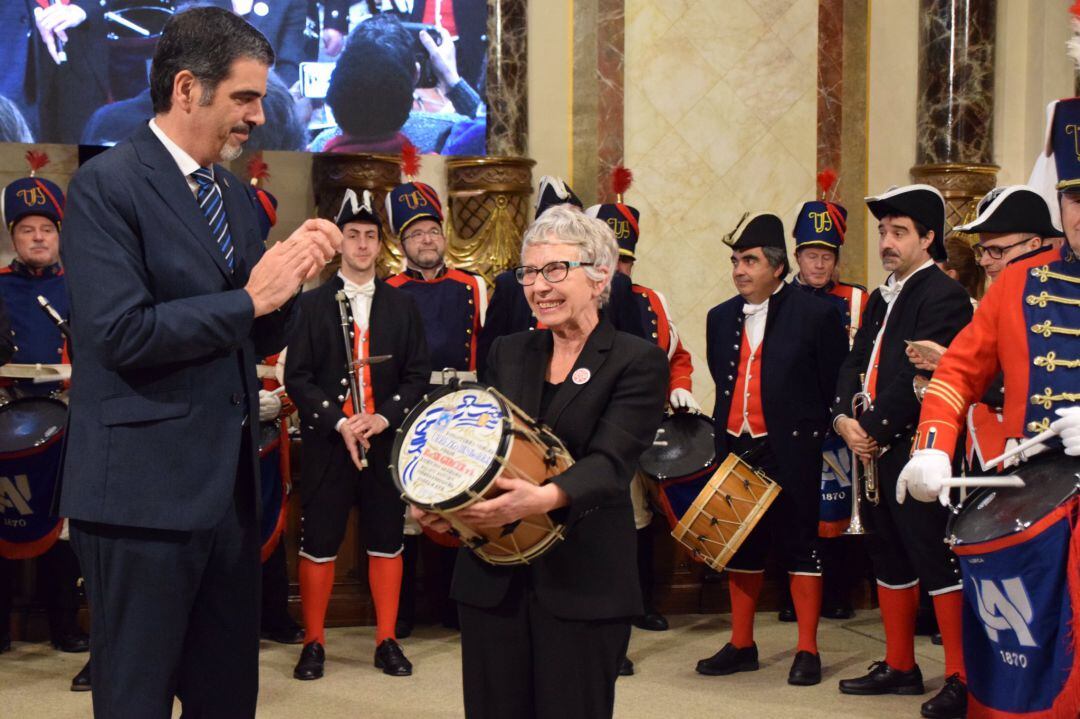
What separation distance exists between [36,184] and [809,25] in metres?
4.95

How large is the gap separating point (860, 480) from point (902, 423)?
434 millimetres

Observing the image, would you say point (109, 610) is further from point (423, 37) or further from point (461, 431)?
point (423, 37)

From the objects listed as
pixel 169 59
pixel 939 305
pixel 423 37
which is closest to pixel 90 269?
pixel 169 59

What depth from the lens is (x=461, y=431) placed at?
8.61ft

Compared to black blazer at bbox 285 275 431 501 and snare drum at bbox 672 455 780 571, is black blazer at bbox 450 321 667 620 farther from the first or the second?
black blazer at bbox 285 275 431 501

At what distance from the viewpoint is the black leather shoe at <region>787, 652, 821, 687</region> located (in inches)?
195

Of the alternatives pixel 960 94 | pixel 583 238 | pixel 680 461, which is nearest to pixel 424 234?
pixel 680 461

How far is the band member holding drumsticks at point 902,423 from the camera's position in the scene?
4516 mm

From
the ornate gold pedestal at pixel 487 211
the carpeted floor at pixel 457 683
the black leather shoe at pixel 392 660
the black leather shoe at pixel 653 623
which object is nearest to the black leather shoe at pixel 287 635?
the carpeted floor at pixel 457 683

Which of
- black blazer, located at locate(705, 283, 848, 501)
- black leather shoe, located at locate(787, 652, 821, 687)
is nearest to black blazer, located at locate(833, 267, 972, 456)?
black blazer, located at locate(705, 283, 848, 501)

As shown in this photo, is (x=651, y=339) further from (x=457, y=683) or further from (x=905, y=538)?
(x=457, y=683)

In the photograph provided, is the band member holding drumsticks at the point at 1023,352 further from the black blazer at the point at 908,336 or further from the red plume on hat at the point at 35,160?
the red plume on hat at the point at 35,160

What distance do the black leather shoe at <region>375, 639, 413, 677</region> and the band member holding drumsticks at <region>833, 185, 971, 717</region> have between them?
1675 mm

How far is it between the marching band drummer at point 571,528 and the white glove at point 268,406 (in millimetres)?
2220
